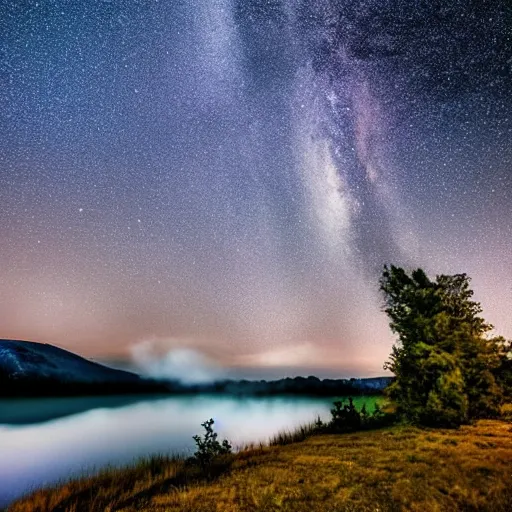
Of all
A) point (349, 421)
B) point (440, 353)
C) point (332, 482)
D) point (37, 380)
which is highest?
point (37, 380)

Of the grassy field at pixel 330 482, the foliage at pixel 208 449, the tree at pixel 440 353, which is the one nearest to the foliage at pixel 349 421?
the tree at pixel 440 353

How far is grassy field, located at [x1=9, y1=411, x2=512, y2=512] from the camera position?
8.16 m

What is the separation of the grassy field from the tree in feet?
8.74

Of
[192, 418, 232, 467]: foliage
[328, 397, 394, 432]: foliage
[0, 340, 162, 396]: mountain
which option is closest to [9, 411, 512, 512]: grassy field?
[192, 418, 232, 467]: foliage

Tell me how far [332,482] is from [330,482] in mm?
54

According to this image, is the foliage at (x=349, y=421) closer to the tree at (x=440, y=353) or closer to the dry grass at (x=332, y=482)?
the tree at (x=440, y=353)

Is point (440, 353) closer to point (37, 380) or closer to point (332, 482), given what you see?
point (332, 482)

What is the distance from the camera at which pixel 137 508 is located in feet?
28.7

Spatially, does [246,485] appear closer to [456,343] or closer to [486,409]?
[456,343]

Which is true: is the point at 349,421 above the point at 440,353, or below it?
below

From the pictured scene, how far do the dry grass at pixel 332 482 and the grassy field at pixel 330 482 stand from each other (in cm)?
2

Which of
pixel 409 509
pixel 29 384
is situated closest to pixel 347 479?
pixel 409 509

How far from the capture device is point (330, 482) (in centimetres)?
979

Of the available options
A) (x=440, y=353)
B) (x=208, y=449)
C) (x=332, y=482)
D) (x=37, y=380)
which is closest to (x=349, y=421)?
(x=440, y=353)
